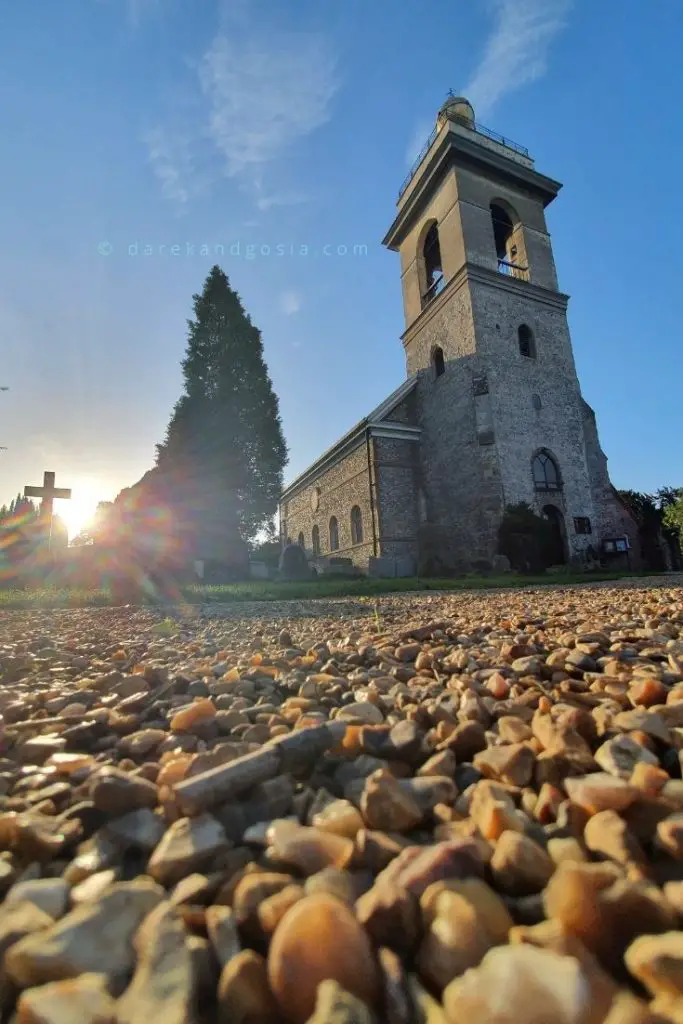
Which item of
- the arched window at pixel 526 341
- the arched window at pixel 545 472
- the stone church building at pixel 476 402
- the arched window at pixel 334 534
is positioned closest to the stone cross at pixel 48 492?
the stone church building at pixel 476 402

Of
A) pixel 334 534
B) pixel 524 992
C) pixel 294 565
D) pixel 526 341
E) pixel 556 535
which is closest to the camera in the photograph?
pixel 524 992

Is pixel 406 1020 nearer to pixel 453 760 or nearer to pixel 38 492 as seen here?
pixel 453 760

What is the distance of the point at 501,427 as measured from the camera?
16.5 metres

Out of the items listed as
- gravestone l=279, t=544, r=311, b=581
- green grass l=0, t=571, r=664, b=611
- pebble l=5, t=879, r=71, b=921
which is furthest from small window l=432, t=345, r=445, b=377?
pebble l=5, t=879, r=71, b=921

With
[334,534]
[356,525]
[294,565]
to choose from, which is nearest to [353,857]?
[294,565]

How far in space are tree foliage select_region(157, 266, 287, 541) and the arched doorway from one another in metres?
12.7

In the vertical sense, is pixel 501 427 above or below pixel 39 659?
above

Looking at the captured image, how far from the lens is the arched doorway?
16266mm

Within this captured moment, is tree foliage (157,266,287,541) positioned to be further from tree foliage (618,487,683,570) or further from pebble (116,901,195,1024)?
pebble (116,901,195,1024)

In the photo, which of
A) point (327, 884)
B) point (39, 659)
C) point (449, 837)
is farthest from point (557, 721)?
point (39, 659)

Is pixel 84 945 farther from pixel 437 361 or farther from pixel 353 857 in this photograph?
pixel 437 361

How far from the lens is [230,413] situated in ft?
73.1

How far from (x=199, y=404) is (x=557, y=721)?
22.8 metres

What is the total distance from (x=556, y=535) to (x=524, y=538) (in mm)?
2628
